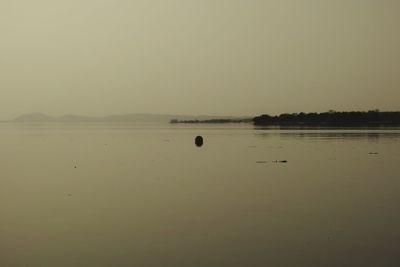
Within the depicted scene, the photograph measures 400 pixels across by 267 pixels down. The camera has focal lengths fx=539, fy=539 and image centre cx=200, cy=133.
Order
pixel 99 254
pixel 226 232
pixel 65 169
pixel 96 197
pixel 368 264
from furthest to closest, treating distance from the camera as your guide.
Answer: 1. pixel 65 169
2. pixel 96 197
3. pixel 226 232
4. pixel 99 254
5. pixel 368 264

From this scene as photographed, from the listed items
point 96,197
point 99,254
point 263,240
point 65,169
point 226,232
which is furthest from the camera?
point 65,169

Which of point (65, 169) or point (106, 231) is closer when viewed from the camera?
point (106, 231)

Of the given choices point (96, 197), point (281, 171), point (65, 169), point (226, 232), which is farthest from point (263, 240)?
point (65, 169)

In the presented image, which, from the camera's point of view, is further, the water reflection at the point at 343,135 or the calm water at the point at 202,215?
the water reflection at the point at 343,135

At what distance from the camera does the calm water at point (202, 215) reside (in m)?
10.3

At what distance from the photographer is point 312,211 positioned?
14.4 metres

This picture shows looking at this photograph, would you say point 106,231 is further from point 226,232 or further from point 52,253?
point 226,232

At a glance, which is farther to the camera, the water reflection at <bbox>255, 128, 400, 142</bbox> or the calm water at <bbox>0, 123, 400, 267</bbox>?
the water reflection at <bbox>255, 128, 400, 142</bbox>

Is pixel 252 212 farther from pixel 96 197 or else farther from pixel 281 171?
pixel 281 171

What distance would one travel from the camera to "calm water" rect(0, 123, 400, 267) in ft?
33.7

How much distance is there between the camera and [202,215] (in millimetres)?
13977

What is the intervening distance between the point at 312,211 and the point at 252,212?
160 centimetres

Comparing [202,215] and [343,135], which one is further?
[343,135]

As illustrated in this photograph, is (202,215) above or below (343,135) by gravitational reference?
below
